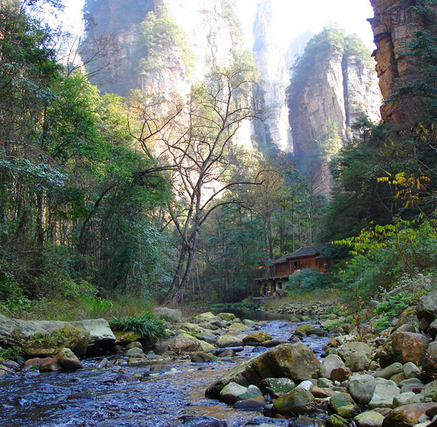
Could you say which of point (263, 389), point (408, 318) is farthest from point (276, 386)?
point (408, 318)

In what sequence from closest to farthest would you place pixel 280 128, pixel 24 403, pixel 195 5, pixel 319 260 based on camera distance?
pixel 24 403 < pixel 319 260 < pixel 195 5 < pixel 280 128

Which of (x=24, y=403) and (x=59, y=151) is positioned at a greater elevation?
(x=59, y=151)

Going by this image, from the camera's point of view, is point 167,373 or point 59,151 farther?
point 59,151

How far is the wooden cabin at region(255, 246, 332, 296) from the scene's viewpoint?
104ft

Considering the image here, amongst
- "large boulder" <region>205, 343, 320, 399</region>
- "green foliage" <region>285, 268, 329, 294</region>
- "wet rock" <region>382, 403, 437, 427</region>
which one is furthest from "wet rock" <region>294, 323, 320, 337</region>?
"green foliage" <region>285, 268, 329, 294</region>

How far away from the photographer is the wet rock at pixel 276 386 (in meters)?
4.25

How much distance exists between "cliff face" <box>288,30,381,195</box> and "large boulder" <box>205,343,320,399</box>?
6513 cm

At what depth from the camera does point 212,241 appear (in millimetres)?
38844

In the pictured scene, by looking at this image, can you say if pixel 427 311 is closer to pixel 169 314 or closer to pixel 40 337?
pixel 40 337

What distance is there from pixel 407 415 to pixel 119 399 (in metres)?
3.24

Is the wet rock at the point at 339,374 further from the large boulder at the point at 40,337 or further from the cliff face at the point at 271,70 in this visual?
the cliff face at the point at 271,70

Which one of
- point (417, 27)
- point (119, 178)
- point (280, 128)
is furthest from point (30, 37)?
point (280, 128)

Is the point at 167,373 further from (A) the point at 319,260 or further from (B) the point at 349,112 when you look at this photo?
(B) the point at 349,112

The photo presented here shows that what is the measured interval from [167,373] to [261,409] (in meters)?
2.44
